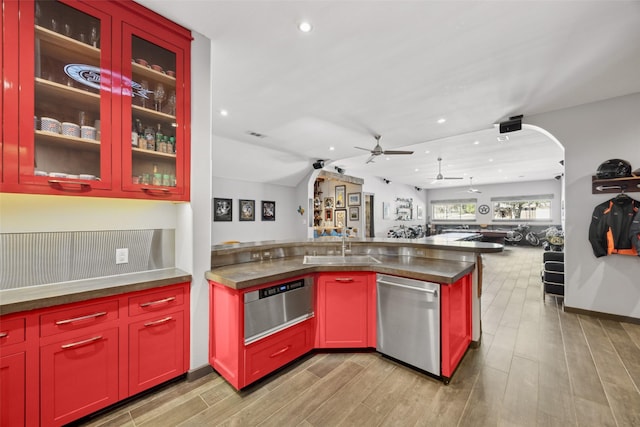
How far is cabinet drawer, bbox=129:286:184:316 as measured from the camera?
1.72 m

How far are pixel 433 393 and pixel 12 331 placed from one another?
8.48 feet

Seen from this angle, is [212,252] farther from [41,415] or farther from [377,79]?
[377,79]

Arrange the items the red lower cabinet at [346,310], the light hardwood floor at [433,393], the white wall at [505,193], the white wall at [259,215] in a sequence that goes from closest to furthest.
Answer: the light hardwood floor at [433,393], the red lower cabinet at [346,310], the white wall at [259,215], the white wall at [505,193]

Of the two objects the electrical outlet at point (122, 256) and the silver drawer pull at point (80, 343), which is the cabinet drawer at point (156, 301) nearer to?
the silver drawer pull at point (80, 343)

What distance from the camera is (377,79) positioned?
112 inches

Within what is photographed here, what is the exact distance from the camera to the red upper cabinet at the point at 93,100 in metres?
1.40

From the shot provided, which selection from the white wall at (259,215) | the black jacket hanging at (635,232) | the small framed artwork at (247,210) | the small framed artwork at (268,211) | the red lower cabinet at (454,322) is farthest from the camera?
the small framed artwork at (268,211)

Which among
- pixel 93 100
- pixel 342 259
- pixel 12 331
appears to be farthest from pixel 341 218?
pixel 12 331

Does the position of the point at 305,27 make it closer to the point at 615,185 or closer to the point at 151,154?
the point at 151,154

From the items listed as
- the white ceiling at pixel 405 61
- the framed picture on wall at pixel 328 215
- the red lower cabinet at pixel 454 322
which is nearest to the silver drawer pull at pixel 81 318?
the white ceiling at pixel 405 61

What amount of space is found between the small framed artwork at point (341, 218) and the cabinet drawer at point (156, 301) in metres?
8.60

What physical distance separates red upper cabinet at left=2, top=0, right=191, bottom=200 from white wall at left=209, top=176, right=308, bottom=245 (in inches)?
168

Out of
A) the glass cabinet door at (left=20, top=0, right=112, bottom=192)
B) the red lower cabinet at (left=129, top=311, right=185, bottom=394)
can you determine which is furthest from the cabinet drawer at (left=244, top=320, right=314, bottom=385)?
the glass cabinet door at (left=20, top=0, right=112, bottom=192)

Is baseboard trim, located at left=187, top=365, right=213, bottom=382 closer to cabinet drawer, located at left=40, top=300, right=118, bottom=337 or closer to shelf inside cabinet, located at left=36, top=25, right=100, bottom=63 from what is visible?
cabinet drawer, located at left=40, top=300, right=118, bottom=337
